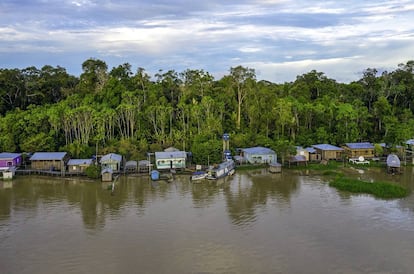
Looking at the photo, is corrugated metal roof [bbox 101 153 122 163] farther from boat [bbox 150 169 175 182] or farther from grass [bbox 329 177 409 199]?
grass [bbox 329 177 409 199]

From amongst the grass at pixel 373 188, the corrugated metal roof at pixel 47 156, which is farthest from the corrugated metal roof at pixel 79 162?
the grass at pixel 373 188

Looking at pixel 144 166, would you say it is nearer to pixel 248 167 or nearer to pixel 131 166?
pixel 131 166

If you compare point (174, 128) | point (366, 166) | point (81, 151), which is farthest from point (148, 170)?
point (366, 166)

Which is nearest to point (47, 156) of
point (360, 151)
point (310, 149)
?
point (310, 149)

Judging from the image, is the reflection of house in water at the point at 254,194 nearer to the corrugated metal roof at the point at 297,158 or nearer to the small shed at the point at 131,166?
the corrugated metal roof at the point at 297,158

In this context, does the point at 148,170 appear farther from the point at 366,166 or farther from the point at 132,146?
the point at 366,166

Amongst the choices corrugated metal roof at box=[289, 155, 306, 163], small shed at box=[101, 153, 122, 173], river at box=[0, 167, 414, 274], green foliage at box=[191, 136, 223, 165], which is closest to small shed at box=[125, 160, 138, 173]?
small shed at box=[101, 153, 122, 173]
